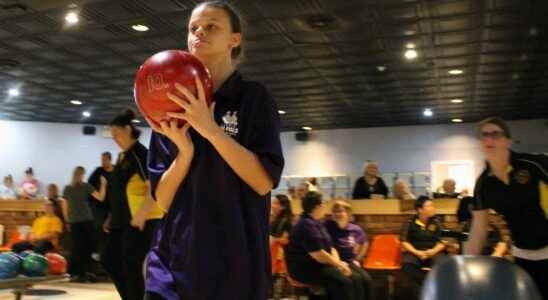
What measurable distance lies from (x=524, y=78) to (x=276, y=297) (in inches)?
304

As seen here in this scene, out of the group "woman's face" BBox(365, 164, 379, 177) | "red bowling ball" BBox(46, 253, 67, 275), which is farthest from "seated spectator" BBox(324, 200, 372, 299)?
"red bowling ball" BBox(46, 253, 67, 275)

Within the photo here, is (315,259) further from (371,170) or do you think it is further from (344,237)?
(371,170)

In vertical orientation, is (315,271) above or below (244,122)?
below

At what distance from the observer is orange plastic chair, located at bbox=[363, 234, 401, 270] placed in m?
6.90

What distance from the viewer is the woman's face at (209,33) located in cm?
146

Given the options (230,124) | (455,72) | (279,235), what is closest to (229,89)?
(230,124)

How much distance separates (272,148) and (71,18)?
7.51 meters

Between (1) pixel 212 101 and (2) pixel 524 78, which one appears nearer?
(1) pixel 212 101

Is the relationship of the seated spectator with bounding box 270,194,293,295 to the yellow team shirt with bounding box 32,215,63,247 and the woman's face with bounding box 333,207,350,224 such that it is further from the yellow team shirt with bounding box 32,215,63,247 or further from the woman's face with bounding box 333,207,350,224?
the yellow team shirt with bounding box 32,215,63,247

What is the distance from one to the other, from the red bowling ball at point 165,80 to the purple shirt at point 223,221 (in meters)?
0.10

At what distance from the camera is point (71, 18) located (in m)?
7.98

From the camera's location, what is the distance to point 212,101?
1.42 m

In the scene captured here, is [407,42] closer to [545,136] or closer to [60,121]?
[545,136]

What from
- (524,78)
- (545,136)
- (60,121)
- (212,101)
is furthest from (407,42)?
(60,121)
